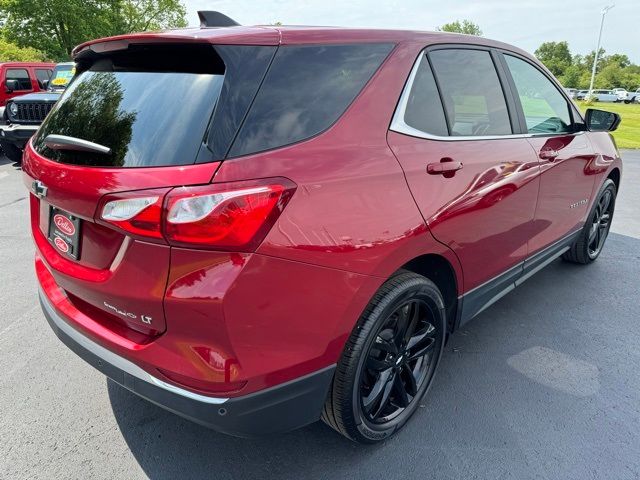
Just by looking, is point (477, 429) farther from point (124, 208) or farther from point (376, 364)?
point (124, 208)

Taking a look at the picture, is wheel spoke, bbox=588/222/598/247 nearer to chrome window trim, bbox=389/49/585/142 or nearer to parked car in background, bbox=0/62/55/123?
chrome window trim, bbox=389/49/585/142

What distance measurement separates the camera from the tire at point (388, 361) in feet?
6.29

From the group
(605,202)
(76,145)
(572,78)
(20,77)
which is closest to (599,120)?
(605,202)

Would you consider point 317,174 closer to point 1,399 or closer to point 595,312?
point 1,399

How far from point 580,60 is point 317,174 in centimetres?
13486

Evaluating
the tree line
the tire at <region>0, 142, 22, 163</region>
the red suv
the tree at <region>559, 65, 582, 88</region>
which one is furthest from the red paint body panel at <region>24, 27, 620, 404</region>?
the tree at <region>559, 65, 582, 88</region>

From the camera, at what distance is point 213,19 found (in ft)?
6.74

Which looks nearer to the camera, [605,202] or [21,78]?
[605,202]

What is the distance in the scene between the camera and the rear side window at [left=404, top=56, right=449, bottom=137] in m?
2.07

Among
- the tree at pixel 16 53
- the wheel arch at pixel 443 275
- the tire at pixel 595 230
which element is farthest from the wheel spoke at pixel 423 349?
the tree at pixel 16 53

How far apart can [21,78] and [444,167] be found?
43.0ft

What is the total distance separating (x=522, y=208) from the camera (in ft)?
9.25

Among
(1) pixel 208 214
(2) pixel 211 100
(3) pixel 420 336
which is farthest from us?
(3) pixel 420 336

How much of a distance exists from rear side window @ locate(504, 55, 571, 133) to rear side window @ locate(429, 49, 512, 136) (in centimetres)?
28
